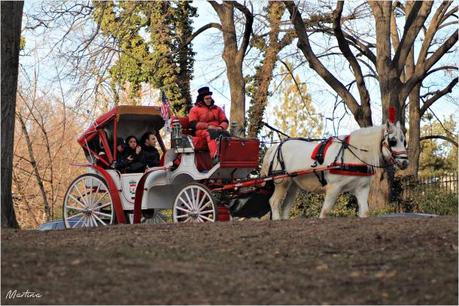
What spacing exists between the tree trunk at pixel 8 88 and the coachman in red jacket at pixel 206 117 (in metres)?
3.27

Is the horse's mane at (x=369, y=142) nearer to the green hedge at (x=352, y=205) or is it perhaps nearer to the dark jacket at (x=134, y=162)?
the dark jacket at (x=134, y=162)

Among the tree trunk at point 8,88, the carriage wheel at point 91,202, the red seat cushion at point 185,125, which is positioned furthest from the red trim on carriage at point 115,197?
the tree trunk at point 8,88

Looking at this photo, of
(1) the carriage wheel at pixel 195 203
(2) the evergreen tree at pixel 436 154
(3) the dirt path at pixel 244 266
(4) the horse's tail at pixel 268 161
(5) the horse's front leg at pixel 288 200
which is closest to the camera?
(3) the dirt path at pixel 244 266

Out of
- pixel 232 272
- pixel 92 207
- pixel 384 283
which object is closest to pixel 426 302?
pixel 384 283

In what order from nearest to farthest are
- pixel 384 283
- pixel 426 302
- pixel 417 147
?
pixel 426 302, pixel 384 283, pixel 417 147

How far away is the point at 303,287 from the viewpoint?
28.2 ft

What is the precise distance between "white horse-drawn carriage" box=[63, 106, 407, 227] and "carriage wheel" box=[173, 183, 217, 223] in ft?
0.05

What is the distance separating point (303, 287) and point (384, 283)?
764mm

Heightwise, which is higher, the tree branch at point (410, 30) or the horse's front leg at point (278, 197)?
the tree branch at point (410, 30)

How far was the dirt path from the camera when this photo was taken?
27.6 ft

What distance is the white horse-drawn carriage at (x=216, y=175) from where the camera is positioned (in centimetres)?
1565

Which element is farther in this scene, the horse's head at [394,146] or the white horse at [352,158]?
the white horse at [352,158]

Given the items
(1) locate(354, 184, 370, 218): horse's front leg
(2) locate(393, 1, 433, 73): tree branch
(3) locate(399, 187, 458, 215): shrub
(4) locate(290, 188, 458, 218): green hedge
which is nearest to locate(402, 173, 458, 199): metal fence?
(3) locate(399, 187, 458, 215): shrub

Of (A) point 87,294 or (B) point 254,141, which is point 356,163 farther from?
(A) point 87,294
